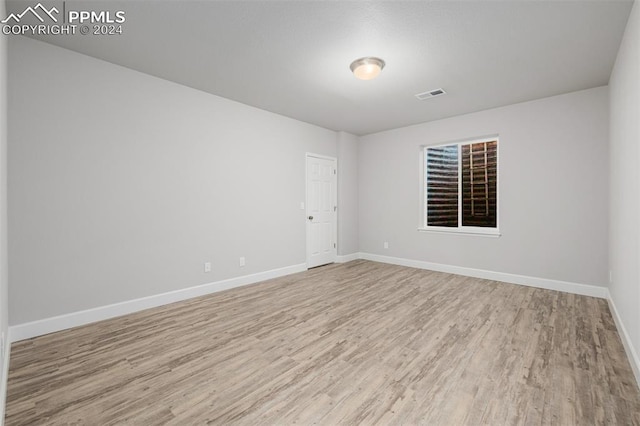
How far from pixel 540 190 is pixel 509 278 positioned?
1.37m

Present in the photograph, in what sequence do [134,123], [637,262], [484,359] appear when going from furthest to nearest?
[134,123], [484,359], [637,262]

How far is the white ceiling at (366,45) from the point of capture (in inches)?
87.4

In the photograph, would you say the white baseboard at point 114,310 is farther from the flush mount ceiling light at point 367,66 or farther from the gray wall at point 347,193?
the flush mount ceiling light at point 367,66

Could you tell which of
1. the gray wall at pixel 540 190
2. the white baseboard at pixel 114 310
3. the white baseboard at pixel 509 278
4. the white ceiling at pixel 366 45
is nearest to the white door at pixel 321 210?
the white baseboard at pixel 509 278

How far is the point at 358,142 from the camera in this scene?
6.36 m

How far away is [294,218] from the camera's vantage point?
200 inches

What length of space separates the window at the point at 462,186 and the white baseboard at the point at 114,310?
346 cm

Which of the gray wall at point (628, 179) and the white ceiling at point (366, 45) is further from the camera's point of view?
the white ceiling at point (366, 45)

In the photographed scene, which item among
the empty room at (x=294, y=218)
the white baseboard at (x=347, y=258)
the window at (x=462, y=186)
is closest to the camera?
the empty room at (x=294, y=218)

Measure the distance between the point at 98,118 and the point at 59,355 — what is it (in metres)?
2.24

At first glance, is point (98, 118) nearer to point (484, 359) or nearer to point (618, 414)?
point (484, 359)

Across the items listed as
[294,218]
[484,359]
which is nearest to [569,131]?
[484,359]

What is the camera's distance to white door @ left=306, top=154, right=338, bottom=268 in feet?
17.7

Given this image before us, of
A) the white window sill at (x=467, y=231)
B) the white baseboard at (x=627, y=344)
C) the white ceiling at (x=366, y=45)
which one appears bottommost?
the white baseboard at (x=627, y=344)
